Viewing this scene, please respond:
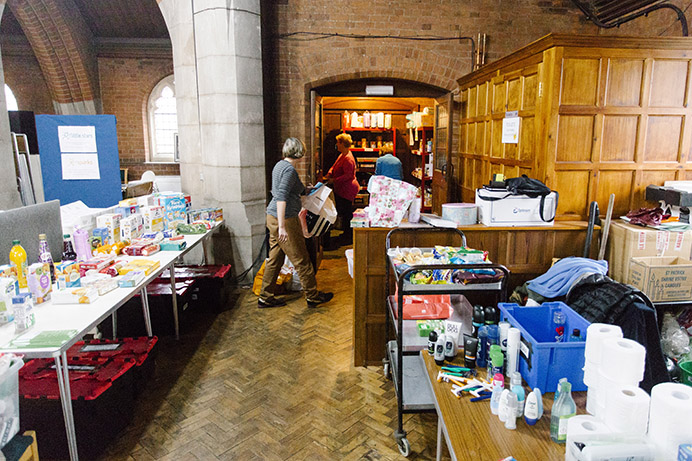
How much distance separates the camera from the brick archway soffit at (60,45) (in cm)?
972

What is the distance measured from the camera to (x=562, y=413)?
1731mm

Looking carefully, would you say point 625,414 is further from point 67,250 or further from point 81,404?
point 67,250

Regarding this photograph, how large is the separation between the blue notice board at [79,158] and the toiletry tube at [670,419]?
5.10 m

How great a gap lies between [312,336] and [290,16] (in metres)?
4.78

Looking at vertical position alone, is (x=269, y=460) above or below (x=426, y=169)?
below

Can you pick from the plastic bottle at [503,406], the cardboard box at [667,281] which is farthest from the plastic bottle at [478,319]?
the cardboard box at [667,281]

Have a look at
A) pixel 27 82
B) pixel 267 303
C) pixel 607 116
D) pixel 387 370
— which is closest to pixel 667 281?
pixel 607 116

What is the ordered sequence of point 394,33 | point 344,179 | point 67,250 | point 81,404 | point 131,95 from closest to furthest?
point 81,404 < point 67,250 < point 394,33 < point 344,179 < point 131,95

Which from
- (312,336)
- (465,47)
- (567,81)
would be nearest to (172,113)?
(465,47)

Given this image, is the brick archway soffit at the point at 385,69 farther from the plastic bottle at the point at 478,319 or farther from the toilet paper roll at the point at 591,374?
the toilet paper roll at the point at 591,374

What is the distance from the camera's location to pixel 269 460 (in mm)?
2828

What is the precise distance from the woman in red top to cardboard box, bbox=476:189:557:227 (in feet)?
13.3

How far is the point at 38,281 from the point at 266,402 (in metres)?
1.76

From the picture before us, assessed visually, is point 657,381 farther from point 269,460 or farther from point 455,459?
point 269,460
